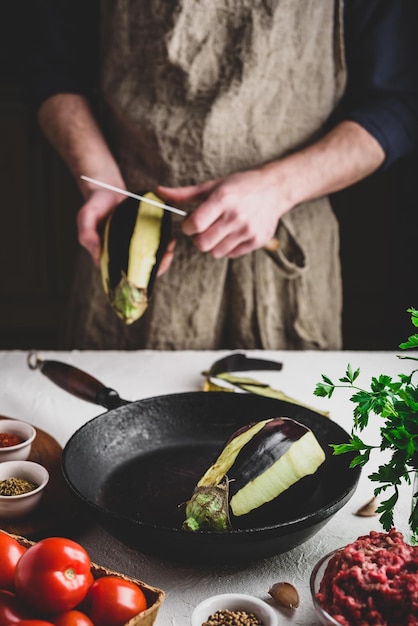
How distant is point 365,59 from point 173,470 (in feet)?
3.39

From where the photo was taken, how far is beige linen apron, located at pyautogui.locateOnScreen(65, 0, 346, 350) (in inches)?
61.4

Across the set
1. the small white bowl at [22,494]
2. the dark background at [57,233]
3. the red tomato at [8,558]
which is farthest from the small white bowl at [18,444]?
the dark background at [57,233]

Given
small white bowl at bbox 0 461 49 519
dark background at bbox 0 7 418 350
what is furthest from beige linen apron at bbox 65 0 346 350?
dark background at bbox 0 7 418 350

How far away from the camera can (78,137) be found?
65.5 inches

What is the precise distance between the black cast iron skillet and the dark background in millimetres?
2048

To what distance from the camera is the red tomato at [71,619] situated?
0.65 meters

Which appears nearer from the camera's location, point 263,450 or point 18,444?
point 263,450

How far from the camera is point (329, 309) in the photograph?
5.98 ft

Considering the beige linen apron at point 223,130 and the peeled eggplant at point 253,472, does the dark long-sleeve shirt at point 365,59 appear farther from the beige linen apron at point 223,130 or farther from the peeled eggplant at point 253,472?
the peeled eggplant at point 253,472

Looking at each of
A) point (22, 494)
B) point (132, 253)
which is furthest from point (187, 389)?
point (22, 494)

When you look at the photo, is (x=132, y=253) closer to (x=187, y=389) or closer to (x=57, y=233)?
(x=187, y=389)

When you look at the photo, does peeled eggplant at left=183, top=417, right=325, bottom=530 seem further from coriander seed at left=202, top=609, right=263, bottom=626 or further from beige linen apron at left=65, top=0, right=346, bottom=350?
beige linen apron at left=65, top=0, right=346, bottom=350

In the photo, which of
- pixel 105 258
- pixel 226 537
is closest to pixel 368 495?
pixel 226 537

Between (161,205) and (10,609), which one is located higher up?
(161,205)
